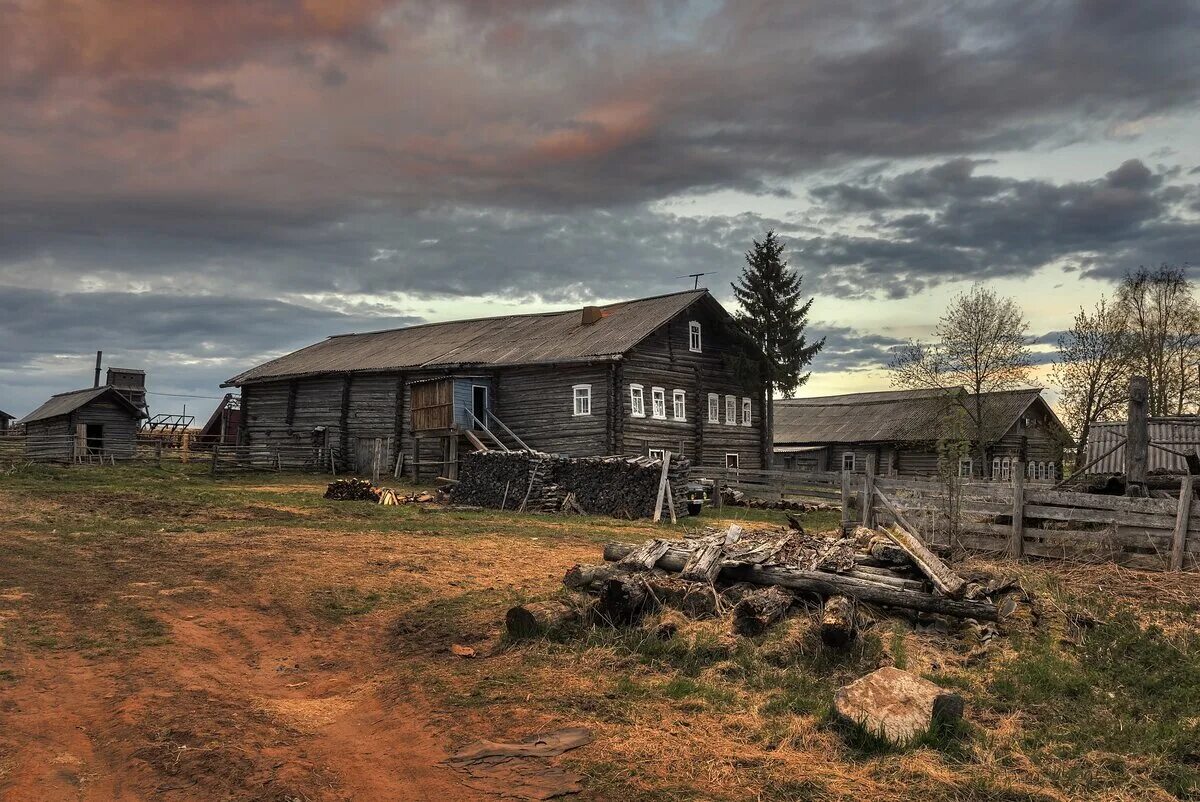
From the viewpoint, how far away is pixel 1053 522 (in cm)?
1582

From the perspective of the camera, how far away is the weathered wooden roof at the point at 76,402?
44656mm

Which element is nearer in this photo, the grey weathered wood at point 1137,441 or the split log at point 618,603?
the split log at point 618,603

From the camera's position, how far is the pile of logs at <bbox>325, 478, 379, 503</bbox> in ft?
93.9

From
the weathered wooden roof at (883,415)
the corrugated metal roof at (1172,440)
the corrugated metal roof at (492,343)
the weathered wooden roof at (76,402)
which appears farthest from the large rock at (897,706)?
the weathered wooden roof at (76,402)

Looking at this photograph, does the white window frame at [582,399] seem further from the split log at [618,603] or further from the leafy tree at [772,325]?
the split log at [618,603]

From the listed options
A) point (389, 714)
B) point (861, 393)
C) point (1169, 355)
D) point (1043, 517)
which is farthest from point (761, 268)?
point (389, 714)

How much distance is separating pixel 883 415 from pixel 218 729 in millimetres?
50004

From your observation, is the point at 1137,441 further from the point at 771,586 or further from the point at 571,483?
the point at 571,483

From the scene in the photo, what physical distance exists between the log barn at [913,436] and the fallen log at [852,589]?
33.8 metres

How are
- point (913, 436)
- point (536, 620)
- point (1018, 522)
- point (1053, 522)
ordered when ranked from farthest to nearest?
point (913, 436) < point (1053, 522) < point (1018, 522) < point (536, 620)

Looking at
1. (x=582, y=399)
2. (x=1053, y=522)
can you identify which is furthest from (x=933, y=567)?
(x=582, y=399)

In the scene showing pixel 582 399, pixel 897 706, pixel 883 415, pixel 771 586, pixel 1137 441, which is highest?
pixel 582 399

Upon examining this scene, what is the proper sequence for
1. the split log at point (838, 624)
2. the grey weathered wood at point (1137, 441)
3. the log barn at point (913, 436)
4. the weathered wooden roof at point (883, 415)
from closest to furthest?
the split log at point (838, 624)
the grey weathered wood at point (1137, 441)
the weathered wooden roof at point (883, 415)
the log barn at point (913, 436)

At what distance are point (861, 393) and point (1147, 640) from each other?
54743 mm
